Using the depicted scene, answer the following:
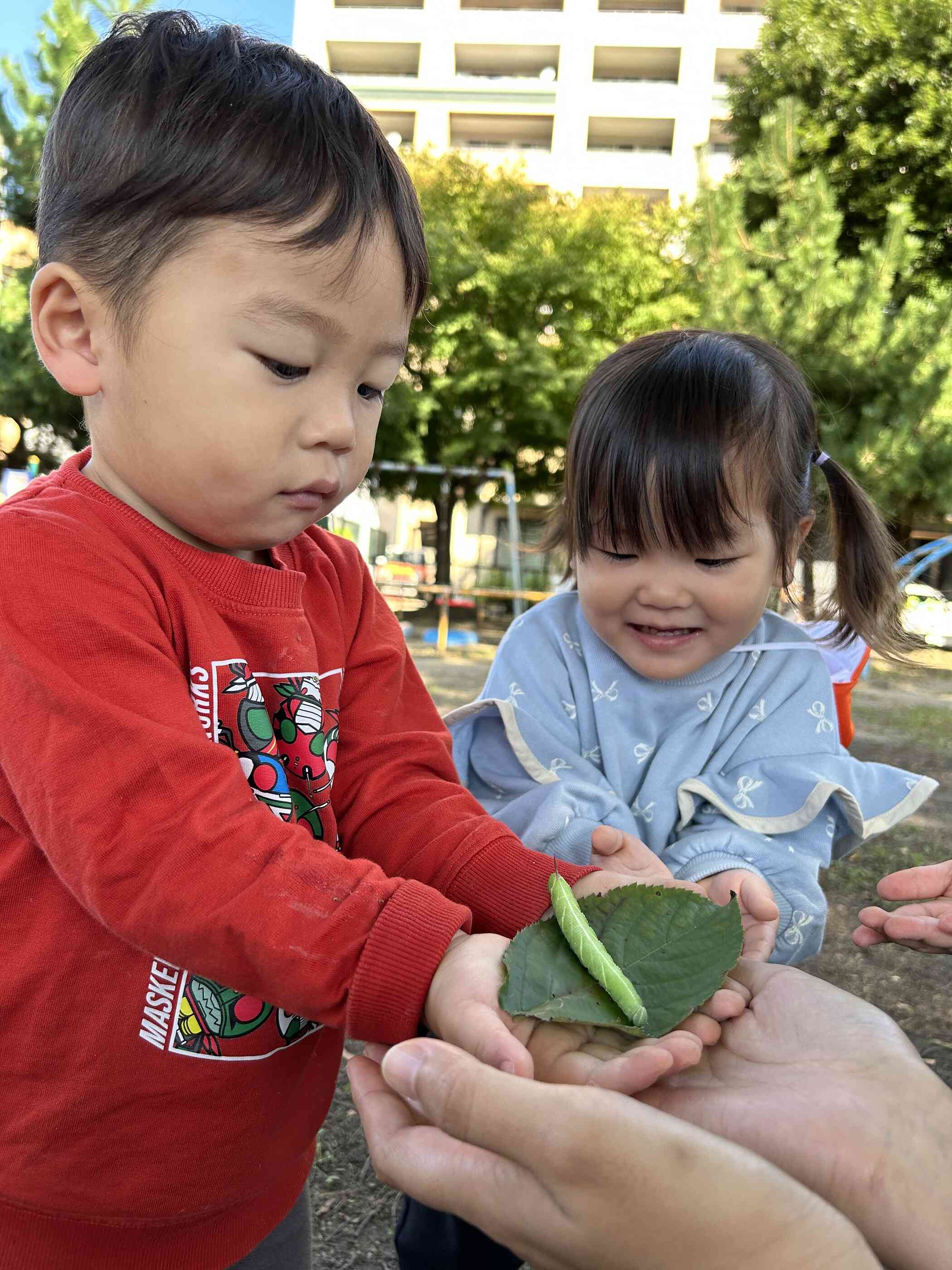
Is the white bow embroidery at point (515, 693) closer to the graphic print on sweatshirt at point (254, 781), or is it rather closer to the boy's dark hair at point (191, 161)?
the graphic print on sweatshirt at point (254, 781)

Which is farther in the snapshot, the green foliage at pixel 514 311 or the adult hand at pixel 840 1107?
the green foliage at pixel 514 311

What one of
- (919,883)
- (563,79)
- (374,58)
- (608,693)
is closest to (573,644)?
(608,693)

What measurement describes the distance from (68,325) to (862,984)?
2.92 meters

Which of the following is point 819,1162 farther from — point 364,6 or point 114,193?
point 364,6

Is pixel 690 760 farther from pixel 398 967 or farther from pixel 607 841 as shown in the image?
pixel 398 967

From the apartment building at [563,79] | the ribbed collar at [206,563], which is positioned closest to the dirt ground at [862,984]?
the ribbed collar at [206,563]

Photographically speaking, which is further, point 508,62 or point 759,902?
point 508,62

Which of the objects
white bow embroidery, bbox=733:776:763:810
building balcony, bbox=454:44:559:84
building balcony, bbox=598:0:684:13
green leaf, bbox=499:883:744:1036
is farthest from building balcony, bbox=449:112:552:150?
green leaf, bbox=499:883:744:1036

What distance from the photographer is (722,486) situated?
1.86 meters

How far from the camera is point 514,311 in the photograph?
18250 millimetres

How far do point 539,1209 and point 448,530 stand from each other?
17380mm

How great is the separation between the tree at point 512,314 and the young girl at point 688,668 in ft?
48.4

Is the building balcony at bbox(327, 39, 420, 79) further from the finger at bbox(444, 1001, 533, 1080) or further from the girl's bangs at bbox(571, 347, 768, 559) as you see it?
the finger at bbox(444, 1001, 533, 1080)

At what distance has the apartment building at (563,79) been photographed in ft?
111
